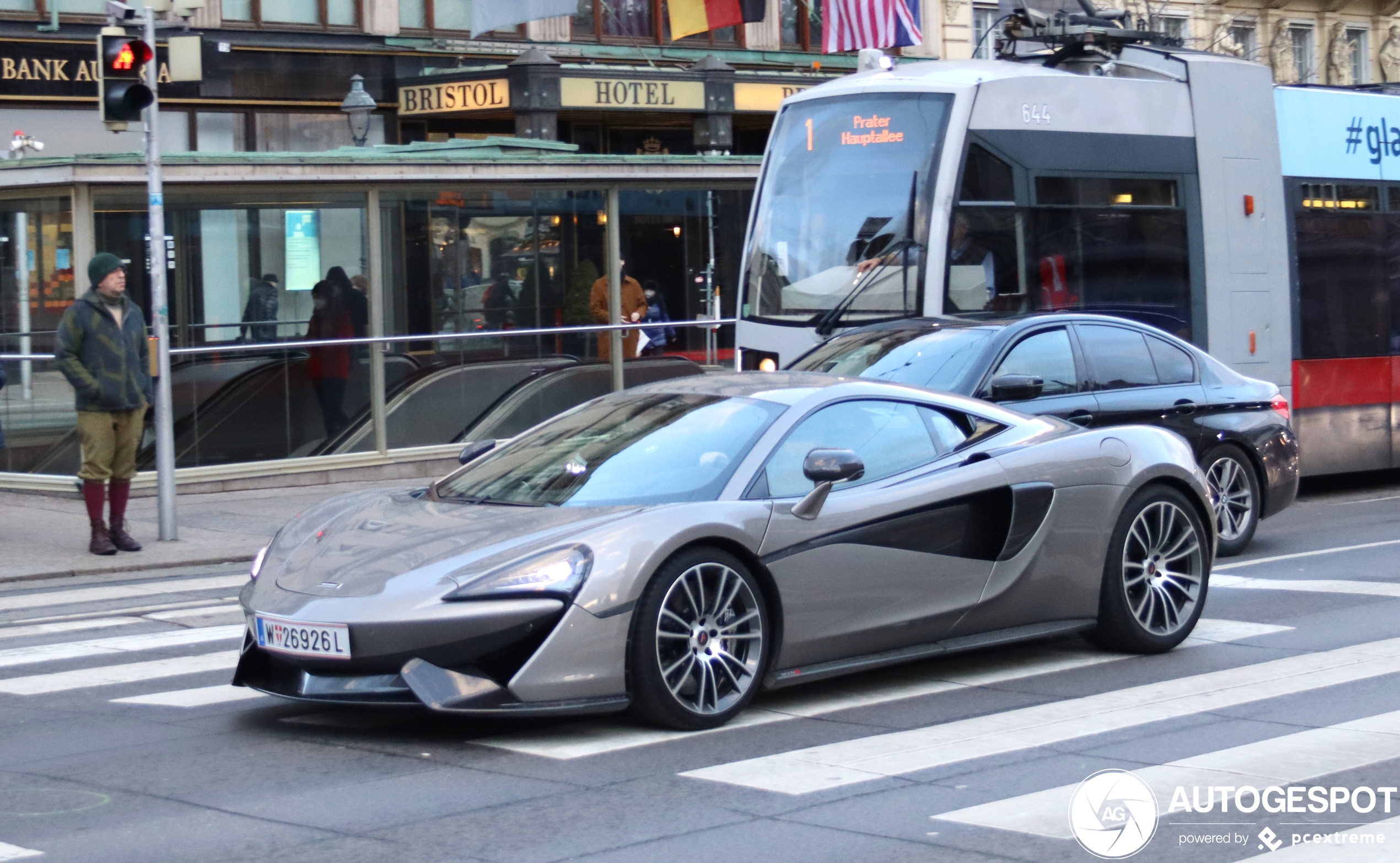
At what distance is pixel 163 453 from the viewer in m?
13.6

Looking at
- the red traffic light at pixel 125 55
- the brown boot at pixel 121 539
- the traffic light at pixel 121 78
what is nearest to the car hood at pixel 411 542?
the brown boot at pixel 121 539

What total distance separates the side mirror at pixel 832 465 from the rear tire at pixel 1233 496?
5.69 meters

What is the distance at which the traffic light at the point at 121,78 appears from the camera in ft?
42.9

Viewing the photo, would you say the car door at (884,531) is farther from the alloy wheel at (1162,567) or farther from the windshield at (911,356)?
the windshield at (911,356)

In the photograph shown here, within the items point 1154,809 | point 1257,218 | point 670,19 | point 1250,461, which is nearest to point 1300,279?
point 1257,218

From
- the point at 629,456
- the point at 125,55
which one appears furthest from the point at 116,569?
the point at 629,456

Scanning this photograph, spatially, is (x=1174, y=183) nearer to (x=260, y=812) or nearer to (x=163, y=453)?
(x=163, y=453)

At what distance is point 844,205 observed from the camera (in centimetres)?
1452

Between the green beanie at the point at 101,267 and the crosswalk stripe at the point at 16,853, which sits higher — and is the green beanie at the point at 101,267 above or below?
above

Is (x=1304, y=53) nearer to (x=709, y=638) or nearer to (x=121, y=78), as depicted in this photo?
(x=121, y=78)

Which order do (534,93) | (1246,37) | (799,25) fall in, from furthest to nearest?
(1246,37), (799,25), (534,93)

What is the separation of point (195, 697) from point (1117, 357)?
6271 millimetres

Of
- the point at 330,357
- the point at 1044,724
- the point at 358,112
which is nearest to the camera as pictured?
the point at 1044,724

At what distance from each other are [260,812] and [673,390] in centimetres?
290
